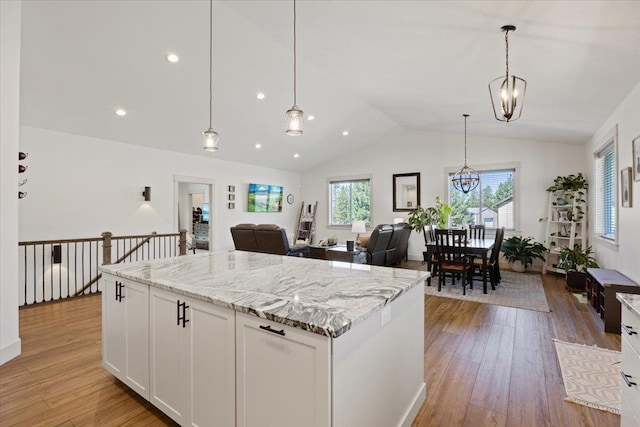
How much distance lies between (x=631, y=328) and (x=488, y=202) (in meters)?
6.67

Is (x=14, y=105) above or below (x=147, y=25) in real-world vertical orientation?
below

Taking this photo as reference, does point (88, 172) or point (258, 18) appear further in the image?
point (88, 172)

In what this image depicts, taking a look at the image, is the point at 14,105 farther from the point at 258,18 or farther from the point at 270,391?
the point at 270,391

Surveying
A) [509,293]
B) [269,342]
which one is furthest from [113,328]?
[509,293]

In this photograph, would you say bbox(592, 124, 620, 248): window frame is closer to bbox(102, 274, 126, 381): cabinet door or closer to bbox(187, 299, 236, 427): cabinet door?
bbox(187, 299, 236, 427): cabinet door

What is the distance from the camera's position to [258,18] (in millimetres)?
3557

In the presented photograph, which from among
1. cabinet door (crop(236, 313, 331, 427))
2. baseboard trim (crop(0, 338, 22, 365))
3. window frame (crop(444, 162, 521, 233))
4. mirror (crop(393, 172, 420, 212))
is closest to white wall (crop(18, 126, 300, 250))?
baseboard trim (crop(0, 338, 22, 365))

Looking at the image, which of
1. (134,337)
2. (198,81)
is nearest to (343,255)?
(198,81)

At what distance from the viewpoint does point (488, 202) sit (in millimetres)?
7461

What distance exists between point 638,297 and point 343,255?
4771 mm

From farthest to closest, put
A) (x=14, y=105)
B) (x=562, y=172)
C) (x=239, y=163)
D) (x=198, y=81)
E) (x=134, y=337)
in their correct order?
(x=239, y=163)
(x=562, y=172)
(x=198, y=81)
(x=14, y=105)
(x=134, y=337)

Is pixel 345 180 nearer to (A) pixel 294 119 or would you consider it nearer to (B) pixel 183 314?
(A) pixel 294 119

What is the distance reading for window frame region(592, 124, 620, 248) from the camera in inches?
159

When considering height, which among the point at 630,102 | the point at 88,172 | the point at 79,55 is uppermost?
the point at 79,55
